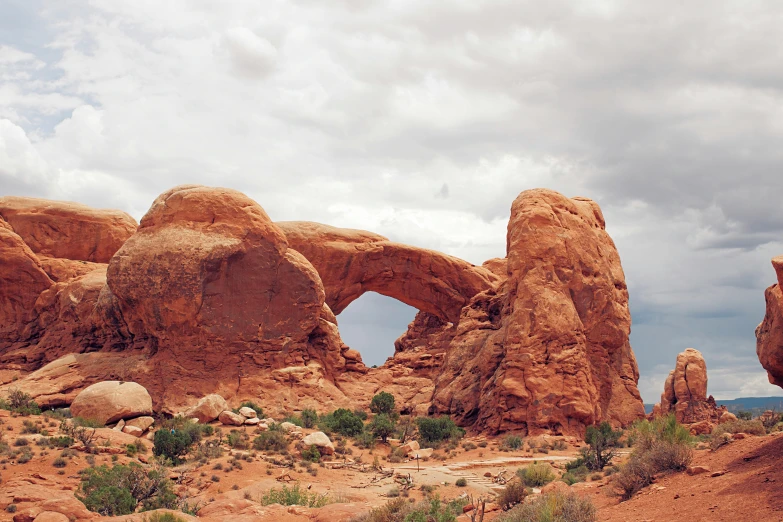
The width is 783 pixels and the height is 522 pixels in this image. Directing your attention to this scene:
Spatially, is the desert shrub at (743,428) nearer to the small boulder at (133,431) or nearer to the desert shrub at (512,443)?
the desert shrub at (512,443)

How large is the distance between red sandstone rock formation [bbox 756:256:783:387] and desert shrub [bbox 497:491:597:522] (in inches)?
145

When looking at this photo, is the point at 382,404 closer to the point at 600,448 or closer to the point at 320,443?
the point at 320,443

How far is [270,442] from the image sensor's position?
21.4m

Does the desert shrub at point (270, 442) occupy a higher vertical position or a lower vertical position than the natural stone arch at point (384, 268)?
lower

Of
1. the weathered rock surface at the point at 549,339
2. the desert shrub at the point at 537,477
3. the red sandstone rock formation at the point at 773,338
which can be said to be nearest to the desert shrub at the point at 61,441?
the desert shrub at the point at 537,477

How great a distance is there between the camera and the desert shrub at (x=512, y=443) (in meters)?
21.5

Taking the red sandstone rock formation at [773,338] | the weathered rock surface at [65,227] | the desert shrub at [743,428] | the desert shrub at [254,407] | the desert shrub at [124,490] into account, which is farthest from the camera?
the weathered rock surface at [65,227]

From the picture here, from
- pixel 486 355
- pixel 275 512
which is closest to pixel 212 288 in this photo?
pixel 486 355

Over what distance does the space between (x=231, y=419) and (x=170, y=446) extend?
393cm

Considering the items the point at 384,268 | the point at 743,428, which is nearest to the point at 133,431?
the point at 743,428

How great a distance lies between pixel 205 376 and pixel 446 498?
13652 mm

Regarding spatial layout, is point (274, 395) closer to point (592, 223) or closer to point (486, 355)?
point (486, 355)

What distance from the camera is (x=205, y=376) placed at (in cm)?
2688

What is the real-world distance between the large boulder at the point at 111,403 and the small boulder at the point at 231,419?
2.20 metres
